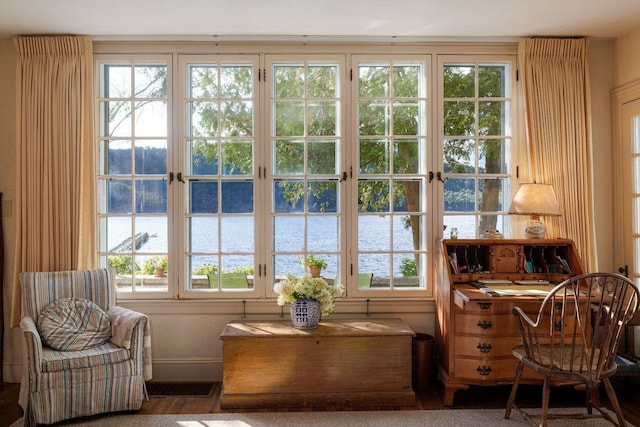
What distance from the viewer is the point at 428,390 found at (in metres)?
3.67

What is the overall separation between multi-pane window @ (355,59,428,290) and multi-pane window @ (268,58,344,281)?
0.20 metres

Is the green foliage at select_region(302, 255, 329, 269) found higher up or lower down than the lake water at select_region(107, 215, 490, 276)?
lower down

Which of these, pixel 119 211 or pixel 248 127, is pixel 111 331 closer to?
pixel 119 211

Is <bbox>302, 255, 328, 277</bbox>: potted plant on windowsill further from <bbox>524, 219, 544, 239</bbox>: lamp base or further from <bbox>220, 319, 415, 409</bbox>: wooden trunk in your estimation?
<bbox>524, 219, 544, 239</bbox>: lamp base

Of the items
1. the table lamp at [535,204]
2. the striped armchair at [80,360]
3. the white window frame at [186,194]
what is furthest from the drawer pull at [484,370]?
the striped armchair at [80,360]

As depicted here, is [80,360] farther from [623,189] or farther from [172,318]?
[623,189]

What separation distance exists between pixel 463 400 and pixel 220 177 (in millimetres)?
2391

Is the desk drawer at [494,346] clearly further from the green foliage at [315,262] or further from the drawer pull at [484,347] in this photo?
the green foliage at [315,262]

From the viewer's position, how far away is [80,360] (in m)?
3.11

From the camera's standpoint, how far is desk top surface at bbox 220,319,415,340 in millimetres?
3367

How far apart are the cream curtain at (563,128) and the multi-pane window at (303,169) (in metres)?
1.47

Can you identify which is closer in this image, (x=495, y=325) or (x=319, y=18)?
(x=495, y=325)

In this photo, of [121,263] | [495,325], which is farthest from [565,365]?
[121,263]

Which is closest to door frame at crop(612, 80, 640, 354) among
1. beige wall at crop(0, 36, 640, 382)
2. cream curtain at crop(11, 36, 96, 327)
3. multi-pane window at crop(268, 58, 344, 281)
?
beige wall at crop(0, 36, 640, 382)
